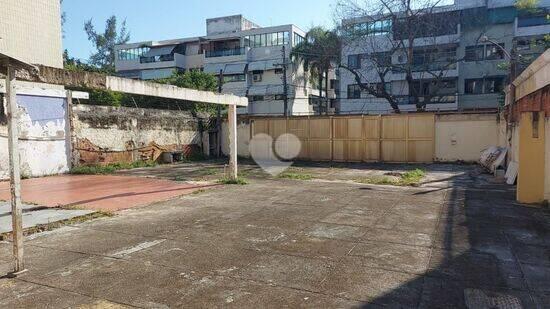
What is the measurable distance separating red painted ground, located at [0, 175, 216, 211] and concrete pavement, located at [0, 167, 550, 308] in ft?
4.15

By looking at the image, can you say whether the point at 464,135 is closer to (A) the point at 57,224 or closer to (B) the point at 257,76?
(A) the point at 57,224

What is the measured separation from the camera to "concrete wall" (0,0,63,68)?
773 inches

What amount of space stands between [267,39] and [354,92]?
11.1 m

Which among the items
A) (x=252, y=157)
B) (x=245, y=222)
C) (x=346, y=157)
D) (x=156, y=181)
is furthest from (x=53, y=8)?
(x=245, y=222)

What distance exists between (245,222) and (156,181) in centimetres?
680

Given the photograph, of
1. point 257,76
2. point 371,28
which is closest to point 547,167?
point 371,28

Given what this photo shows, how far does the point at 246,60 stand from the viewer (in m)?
43.0

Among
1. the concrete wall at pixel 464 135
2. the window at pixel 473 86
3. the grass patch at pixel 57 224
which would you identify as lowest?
the grass patch at pixel 57 224

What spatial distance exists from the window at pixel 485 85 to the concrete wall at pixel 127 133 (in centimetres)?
2503

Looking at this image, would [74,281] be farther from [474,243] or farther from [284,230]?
[474,243]

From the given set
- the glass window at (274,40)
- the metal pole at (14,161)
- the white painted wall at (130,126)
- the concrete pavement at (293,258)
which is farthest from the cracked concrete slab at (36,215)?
the glass window at (274,40)

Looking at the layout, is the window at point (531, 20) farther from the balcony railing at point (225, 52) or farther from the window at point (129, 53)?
the window at point (129, 53)

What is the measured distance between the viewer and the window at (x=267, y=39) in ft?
138

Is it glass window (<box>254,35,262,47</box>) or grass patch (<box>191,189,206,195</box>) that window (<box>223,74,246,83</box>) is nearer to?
glass window (<box>254,35,262,47</box>)
